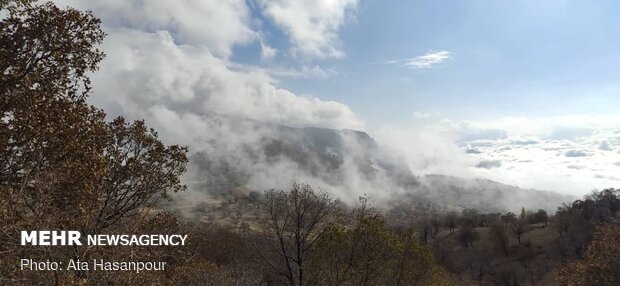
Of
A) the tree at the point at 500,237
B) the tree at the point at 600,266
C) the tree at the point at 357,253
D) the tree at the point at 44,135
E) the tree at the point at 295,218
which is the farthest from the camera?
the tree at the point at 500,237

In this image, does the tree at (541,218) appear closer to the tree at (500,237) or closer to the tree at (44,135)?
the tree at (500,237)

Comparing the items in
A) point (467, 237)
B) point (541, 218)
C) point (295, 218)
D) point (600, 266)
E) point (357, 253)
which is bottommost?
point (467, 237)

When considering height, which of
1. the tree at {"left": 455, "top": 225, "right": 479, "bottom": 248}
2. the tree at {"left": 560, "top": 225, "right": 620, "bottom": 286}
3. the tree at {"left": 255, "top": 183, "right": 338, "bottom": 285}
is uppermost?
the tree at {"left": 255, "top": 183, "right": 338, "bottom": 285}

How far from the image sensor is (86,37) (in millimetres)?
14477

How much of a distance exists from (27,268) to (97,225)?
4.14 m

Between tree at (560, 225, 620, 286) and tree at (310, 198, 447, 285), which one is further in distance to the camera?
tree at (310, 198, 447, 285)

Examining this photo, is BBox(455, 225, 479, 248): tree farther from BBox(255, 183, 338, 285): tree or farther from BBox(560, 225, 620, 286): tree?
BBox(255, 183, 338, 285): tree

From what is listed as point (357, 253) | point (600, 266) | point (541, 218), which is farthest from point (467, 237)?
point (357, 253)

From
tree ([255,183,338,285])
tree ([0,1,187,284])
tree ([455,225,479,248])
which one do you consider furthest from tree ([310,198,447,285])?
tree ([455,225,479,248])

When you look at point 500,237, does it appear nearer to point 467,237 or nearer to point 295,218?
point 467,237

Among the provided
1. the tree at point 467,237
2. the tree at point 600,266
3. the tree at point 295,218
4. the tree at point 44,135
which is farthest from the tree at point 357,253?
the tree at point 467,237

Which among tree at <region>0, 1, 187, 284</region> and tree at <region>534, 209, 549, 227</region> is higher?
tree at <region>0, 1, 187, 284</region>

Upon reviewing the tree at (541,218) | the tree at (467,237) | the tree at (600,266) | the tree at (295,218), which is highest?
the tree at (295,218)

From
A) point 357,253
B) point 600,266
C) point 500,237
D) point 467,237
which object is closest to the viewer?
point 600,266
